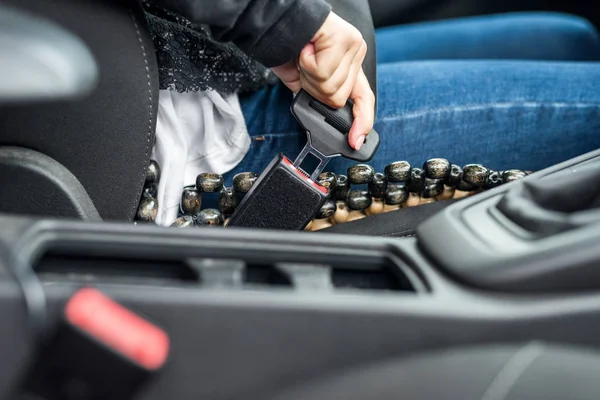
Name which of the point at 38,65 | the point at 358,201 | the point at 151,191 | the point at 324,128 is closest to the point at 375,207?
the point at 358,201

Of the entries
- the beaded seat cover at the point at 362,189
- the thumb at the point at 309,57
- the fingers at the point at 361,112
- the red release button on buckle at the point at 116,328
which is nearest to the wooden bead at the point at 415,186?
the beaded seat cover at the point at 362,189

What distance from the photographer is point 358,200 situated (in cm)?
79

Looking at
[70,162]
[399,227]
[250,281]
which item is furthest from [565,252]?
[70,162]

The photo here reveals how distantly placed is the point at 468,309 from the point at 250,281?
153mm

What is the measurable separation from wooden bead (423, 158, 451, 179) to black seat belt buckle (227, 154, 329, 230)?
0.16 meters

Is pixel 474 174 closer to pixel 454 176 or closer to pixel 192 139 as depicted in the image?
pixel 454 176

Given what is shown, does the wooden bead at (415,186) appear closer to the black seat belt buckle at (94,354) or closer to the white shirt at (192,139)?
the white shirt at (192,139)

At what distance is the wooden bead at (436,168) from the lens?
2.60ft

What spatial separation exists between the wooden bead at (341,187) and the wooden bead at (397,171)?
5 centimetres

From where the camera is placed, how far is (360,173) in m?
0.78

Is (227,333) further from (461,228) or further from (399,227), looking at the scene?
(399,227)

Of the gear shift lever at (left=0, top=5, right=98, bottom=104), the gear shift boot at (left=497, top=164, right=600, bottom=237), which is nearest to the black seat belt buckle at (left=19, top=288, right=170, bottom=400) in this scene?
the gear shift lever at (left=0, top=5, right=98, bottom=104)

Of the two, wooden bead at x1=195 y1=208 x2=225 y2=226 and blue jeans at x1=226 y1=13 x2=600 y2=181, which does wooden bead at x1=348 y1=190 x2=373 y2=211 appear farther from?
wooden bead at x1=195 y1=208 x2=225 y2=226

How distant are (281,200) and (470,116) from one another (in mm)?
288
